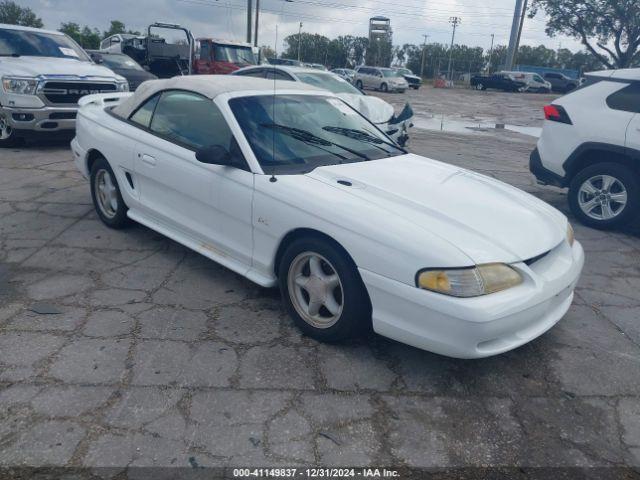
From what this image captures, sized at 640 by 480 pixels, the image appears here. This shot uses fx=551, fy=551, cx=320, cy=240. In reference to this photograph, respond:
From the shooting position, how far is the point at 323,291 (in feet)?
10.5

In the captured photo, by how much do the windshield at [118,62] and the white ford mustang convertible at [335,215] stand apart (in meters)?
9.53

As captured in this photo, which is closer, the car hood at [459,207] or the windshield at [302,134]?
the car hood at [459,207]

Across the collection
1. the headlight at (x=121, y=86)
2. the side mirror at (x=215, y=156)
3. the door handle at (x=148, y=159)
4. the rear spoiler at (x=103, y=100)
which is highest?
the rear spoiler at (x=103, y=100)

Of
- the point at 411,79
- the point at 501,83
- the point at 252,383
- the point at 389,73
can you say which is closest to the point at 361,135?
the point at 252,383

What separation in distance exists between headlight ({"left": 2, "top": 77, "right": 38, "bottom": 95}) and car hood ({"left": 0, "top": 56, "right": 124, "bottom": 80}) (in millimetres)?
95

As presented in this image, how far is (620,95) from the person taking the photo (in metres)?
5.91

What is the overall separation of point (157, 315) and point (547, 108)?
4999 millimetres

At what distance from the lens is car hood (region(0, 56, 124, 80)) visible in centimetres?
798

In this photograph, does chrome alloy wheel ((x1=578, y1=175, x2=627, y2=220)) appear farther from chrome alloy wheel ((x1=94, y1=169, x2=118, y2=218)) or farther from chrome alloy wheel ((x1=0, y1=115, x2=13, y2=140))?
chrome alloy wheel ((x1=0, y1=115, x2=13, y2=140))

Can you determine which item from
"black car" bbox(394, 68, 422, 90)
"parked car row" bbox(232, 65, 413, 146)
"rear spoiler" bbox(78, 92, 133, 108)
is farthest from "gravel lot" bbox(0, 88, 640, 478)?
"black car" bbox(394, 68, 422, 90)

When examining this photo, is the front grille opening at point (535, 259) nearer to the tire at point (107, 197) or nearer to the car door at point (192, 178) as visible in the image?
the car door at point (192, 178)

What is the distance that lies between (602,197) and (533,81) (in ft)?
126

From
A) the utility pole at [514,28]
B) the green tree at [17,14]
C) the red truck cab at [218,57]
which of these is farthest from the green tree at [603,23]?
the green tree at [17,14]

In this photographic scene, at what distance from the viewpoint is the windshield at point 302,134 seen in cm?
366
